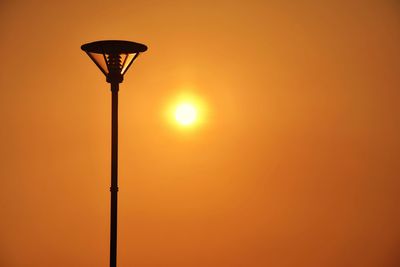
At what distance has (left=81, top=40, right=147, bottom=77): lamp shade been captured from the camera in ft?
4.98

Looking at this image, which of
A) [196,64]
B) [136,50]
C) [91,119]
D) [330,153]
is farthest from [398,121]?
[91,119]

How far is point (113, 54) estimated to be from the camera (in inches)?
60.4

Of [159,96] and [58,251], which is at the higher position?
[159,96]

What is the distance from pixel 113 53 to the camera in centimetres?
153

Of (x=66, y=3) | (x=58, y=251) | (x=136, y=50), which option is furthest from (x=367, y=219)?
(x=66, y=3)

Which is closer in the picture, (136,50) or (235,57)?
(136,50)

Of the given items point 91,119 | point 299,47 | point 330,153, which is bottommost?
point 330,153

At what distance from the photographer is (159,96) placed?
7.67 feet

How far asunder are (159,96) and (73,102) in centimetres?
48

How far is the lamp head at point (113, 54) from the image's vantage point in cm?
152

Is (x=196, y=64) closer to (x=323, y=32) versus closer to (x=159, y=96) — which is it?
(x=159, y=96)

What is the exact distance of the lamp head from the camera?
59.8 inches

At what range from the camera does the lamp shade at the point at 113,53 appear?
1.52 meters

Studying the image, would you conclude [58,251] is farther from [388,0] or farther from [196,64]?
[388,0]
